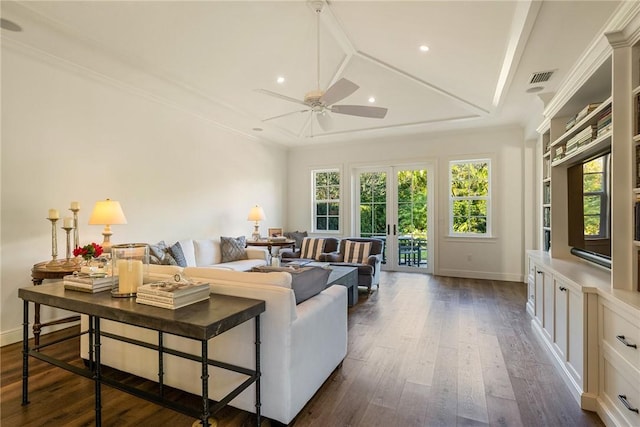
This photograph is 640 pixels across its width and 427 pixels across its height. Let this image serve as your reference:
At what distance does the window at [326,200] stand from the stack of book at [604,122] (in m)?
5.29

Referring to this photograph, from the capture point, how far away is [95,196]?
149 inches

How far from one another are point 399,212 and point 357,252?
1.91 m

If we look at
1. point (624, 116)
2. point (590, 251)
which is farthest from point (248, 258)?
point (624, 116)

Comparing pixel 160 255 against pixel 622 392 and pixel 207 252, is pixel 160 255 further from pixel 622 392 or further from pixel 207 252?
pixel 622 392

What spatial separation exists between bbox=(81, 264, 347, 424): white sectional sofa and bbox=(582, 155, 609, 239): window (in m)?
2.36

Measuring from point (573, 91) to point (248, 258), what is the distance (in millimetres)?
4729

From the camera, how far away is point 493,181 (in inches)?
237

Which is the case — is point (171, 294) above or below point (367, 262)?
above

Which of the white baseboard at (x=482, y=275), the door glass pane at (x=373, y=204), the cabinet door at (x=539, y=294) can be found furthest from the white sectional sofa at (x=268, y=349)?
the door glass pane at (x=373, y=204)

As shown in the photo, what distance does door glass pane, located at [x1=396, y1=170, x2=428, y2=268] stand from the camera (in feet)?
21.9

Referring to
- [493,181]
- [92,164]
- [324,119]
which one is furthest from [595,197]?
[92,164]

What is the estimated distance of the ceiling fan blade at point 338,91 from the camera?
284 centimetres

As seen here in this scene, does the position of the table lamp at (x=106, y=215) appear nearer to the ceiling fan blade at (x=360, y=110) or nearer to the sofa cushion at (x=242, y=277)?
the sofa cushion at (x=242, y=277)

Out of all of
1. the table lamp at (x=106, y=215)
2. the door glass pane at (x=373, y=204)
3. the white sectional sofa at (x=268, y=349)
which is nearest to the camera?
the white sectional sofa at (x=268, y=349)
